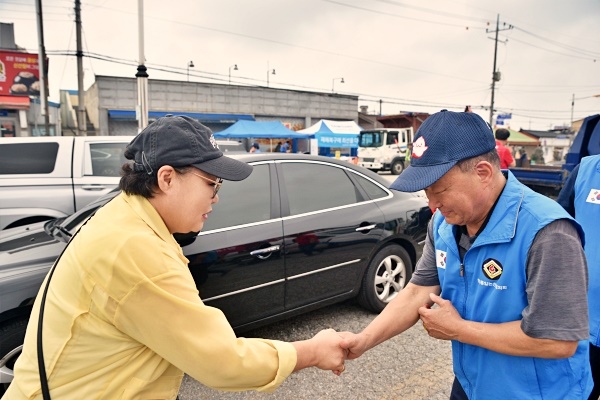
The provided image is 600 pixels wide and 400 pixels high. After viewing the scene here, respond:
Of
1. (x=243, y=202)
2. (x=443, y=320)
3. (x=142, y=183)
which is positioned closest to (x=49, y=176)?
(x=243, y=202)

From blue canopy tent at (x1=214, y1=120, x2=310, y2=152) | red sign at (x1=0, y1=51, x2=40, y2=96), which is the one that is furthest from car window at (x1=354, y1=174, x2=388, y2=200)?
red sign at (x1=0, y1=51, x2=40, y2=96)

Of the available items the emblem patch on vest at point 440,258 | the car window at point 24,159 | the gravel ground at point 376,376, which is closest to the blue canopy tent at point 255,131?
the car window at point 24,159

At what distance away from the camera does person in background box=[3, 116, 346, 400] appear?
43.6 inches

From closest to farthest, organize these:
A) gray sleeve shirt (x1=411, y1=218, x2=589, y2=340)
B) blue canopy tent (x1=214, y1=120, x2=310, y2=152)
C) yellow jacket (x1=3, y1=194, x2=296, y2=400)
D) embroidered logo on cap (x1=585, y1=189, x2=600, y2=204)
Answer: yellow jacket (x1=3, y1=194, x2=296, y2=400)
gray sleeve shirt (x1=411, y1=218, x2=589, y2=340)
embroidered logo on cap (x1=585, y1=189, x2=600, y2=204)
blue canopy tent (x1=214, y1=120, x2=310, y2=152)

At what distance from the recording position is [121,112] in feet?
79.9

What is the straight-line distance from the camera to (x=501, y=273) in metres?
1.33

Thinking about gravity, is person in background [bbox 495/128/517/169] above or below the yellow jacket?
above

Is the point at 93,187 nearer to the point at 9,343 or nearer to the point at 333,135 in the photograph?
the point at 9,343

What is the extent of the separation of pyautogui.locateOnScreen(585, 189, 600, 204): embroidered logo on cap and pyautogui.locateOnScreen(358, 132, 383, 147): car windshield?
22.8 m

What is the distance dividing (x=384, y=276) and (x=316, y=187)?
4.10 ft

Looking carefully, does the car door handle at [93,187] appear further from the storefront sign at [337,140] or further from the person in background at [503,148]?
the storefront sign at [337,140]

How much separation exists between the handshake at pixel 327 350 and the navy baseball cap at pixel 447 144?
68 centimetres

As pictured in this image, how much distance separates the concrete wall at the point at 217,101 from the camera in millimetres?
24344

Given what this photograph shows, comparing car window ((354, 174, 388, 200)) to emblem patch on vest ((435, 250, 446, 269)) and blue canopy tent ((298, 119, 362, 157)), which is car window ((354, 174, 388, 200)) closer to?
emblem patch on vest ((435, 250, 446, 269))
